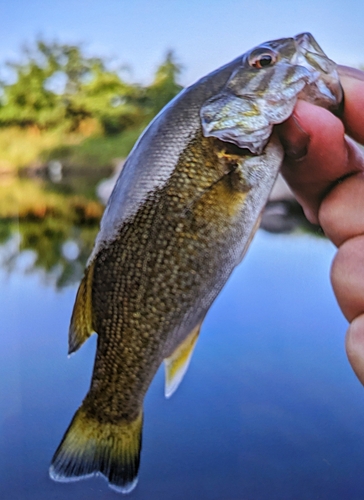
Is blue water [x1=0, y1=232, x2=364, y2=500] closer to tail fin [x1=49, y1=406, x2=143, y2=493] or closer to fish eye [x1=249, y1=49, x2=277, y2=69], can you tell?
tail fin [x1=49, y1=406, x2=143, y2=493]

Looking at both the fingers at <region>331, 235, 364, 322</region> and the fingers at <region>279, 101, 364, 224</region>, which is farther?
the fingers at <region>331, 235, 364, 322</region>

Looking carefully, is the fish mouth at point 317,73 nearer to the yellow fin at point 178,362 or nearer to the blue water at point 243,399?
the blue water at point 243,399

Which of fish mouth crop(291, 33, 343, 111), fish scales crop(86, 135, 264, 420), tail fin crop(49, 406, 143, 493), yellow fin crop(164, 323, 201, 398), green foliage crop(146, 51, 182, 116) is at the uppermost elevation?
fish mouth crop(291, 33, 343, 111)

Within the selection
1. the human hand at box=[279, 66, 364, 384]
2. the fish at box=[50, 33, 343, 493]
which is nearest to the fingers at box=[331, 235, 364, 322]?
the human hand at box=[279, 66, 364, 384]

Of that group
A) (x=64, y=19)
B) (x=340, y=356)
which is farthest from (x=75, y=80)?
(x=340, y=356)

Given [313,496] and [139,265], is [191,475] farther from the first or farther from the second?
[139,265]

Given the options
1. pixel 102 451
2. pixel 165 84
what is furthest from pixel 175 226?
pixel 102 451
